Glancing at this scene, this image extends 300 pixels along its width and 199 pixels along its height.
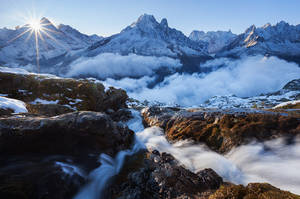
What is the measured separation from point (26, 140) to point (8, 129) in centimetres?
129

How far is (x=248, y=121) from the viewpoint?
1558 cm

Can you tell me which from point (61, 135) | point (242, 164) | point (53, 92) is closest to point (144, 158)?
point (61, 135)

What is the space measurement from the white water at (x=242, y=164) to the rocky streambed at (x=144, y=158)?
5 centimetres

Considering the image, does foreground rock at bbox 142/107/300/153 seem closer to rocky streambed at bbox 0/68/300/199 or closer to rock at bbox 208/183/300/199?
rocky streambed at bbox 0/68/300/199

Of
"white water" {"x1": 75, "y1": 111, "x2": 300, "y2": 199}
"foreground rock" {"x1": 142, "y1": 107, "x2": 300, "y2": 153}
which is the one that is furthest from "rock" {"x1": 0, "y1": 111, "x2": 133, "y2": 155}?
"foreground rock" {"x1": 142, "y1": 107, "x2": 300, "y2": 153}

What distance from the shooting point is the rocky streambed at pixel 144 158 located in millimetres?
7762

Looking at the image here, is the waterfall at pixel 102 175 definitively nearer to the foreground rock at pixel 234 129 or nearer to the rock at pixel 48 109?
the foreground rock at pixel 234 129

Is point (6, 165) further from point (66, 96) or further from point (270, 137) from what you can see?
point (66, 96)

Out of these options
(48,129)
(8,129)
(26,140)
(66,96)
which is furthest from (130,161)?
(66,96)

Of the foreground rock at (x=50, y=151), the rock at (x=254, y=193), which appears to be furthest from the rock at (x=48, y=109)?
the rock at (x=254, y=193)

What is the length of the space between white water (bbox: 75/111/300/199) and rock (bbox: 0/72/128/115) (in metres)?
17.6

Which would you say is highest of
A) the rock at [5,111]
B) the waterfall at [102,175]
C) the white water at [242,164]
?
the rock at [5,111]

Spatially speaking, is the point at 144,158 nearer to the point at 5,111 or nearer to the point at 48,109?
the point at 5,111

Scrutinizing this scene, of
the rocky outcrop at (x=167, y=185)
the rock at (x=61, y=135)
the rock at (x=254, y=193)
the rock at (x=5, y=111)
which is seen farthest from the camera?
the rock at (x=5, y=111)
